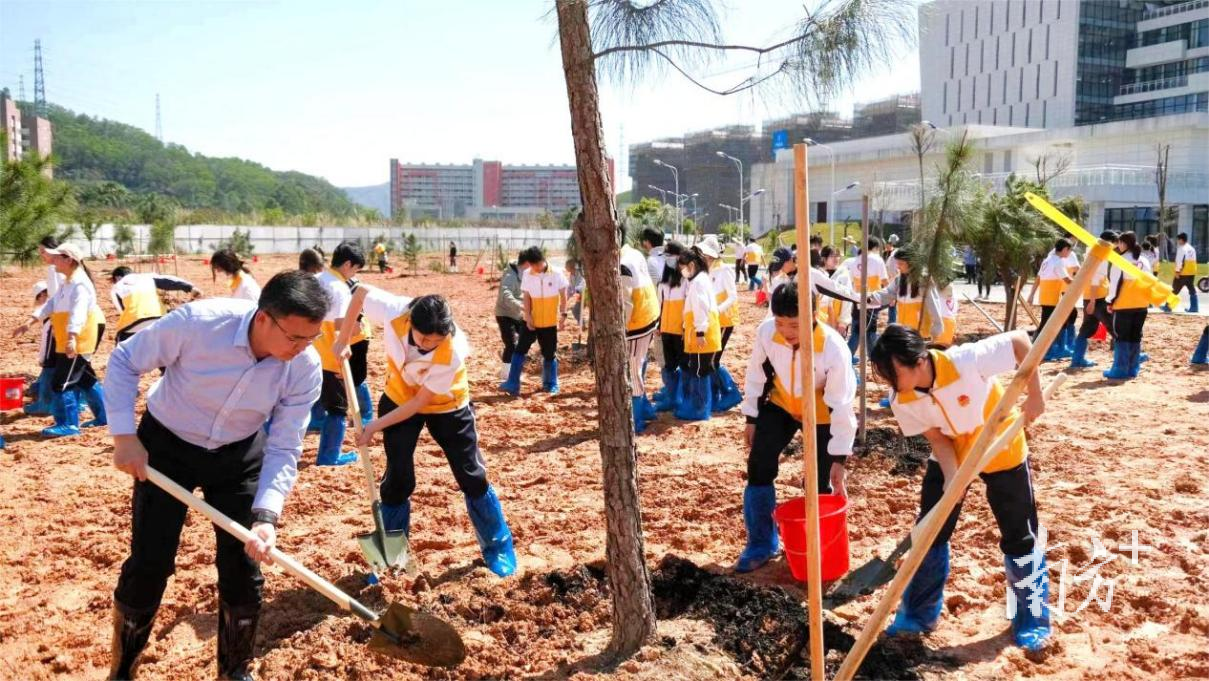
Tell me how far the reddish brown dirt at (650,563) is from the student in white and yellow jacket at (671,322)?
0.84 meters

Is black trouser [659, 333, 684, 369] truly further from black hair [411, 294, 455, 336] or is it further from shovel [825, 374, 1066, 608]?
black hair [411, 294, 455, 336]

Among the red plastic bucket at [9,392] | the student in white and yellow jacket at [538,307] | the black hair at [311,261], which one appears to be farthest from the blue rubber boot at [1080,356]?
the red plastic bucket at [9,392]

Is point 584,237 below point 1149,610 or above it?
above

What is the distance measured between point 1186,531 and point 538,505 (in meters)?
3.87

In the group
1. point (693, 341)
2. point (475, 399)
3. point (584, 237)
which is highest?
point (584, 237)

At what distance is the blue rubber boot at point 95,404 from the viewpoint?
27.3 ft

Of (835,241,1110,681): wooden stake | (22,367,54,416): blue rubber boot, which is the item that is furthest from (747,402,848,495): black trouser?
(22,367,54,416): blue rubber boot

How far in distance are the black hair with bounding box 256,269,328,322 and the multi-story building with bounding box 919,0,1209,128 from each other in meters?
61.9

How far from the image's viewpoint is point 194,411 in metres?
3.44

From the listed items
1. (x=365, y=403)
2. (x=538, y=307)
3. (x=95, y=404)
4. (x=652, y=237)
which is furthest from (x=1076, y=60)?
(x=95, y=404)

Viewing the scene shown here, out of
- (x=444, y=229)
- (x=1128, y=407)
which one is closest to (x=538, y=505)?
(x=1128, y=407)

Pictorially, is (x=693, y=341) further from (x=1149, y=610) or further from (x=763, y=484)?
(x=1149, y=610)

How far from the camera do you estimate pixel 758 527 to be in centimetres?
494

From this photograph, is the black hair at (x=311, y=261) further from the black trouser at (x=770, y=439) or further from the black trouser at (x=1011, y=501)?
the black trouser at (x=1011, y=501)
